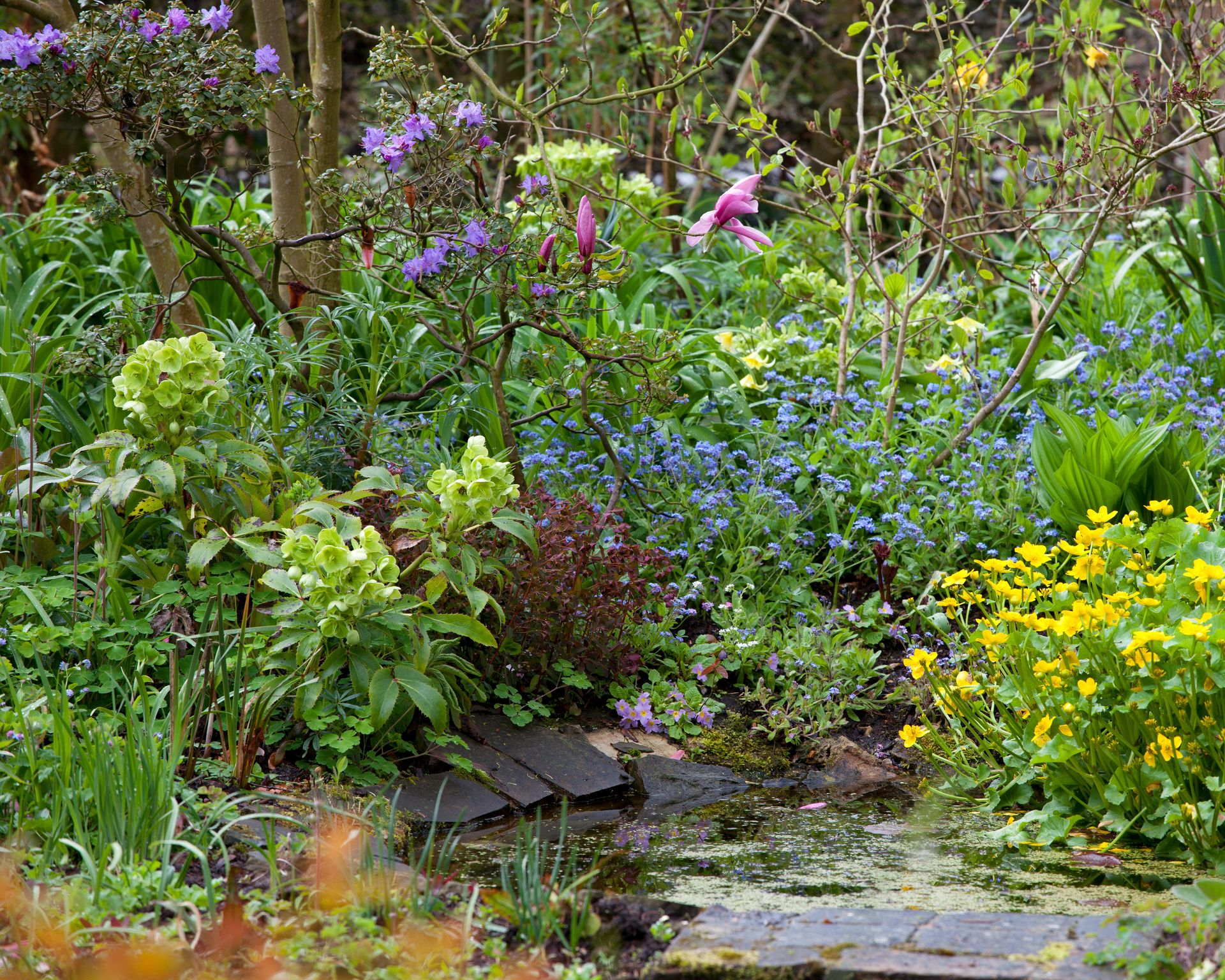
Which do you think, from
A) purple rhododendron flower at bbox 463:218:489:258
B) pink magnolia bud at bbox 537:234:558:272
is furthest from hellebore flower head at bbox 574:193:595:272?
purple rhododendron flower at bbox 463:218:489:258

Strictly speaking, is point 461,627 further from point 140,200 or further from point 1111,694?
point 140,200

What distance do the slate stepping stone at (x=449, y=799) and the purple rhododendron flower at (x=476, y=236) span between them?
1.44m

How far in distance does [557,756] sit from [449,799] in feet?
1.18

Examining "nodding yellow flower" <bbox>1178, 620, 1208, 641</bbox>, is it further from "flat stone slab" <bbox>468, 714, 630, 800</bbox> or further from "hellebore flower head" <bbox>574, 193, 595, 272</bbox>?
"hellebore flower head" <bbox>574, 193, 595, 272</bbox>

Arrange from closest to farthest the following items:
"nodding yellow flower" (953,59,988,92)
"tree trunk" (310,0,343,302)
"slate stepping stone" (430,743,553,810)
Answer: "slate stepping stone" (430,743,553,810), "tree trunk" (310,0,343,302), "nodding yellow flower" (953,59,988,92)

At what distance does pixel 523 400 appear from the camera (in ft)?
13.9

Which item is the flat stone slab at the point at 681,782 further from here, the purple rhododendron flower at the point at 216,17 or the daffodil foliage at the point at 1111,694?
the purple rhododendron flower at the point at 216,17

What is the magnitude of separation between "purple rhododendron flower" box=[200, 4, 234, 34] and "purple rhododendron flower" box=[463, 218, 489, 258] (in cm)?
87

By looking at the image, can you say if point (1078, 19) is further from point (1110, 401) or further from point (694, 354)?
point (694, 354)

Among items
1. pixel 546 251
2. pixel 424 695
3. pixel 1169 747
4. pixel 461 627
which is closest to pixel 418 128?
pixel 546 251

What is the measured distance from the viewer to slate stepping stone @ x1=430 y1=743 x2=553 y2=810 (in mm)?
2789

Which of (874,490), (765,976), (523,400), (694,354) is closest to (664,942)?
(765,976)

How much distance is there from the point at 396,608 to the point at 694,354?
2255mm

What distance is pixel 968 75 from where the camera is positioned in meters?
3.87
